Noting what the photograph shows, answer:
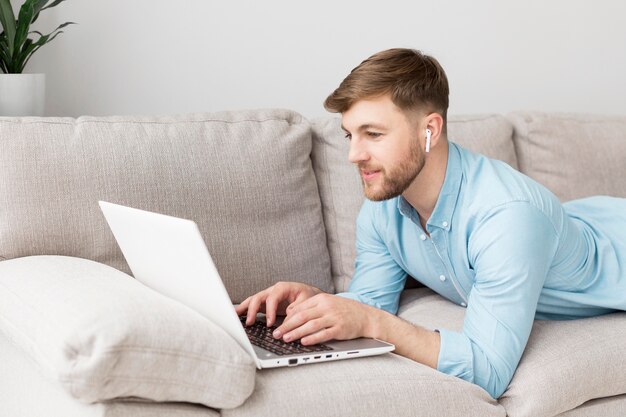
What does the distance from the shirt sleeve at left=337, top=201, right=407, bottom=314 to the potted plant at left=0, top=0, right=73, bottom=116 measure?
0.93 meters

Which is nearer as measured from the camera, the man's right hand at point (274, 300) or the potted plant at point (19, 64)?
the man's right hand at point (274, 300)

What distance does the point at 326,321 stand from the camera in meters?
1.64

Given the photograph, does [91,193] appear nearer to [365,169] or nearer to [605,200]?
[365,169]

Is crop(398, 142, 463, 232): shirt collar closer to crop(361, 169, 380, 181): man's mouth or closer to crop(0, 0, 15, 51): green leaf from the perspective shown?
crop(361, 169, 380, 181): man's mouth

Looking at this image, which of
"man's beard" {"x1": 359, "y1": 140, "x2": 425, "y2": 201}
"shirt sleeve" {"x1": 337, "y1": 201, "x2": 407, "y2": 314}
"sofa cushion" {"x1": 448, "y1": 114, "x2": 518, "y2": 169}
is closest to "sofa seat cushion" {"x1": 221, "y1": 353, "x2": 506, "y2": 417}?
"man's beard" {"x1": 359, "y1": 140, "x2": 425, "y2": 201}

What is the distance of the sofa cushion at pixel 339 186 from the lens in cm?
232

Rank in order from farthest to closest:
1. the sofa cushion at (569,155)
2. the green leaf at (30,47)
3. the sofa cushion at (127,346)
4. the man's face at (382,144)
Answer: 1. the sofa cushion at (569,155)
2. the green leaf at (30,47)
3. the man's face at (382,144)
4. the sofa cushion at (127,346)

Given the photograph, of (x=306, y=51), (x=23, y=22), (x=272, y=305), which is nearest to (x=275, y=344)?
(x=272, y=305)

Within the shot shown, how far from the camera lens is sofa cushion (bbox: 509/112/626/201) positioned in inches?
101

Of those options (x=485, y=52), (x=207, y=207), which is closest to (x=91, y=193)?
(x=207, y=207)

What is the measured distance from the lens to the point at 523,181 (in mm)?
1863

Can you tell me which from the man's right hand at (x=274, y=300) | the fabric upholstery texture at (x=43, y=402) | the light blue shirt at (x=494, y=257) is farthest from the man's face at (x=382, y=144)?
the fabric upholstery texture at (x=43, y=402)

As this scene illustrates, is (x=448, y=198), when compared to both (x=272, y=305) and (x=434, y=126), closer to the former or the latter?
(x=434, y=126)

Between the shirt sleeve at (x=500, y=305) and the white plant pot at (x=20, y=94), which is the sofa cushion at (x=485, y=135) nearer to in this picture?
the shirt sleeve at (x=500, y=305)
